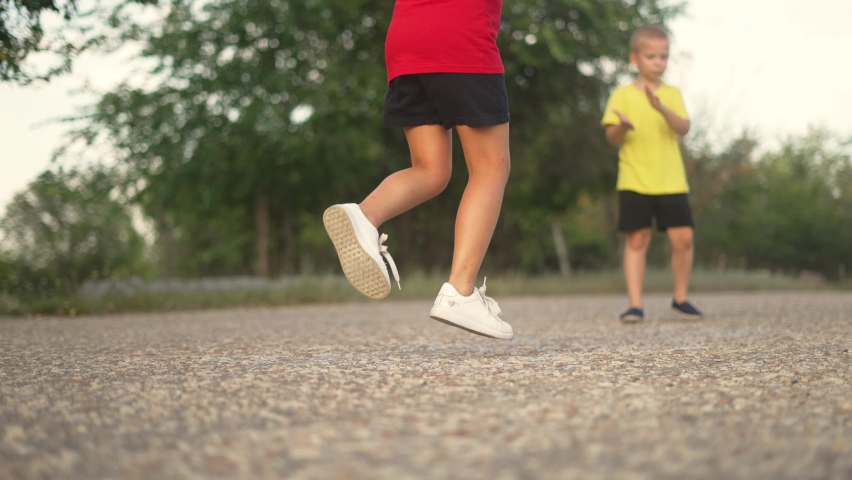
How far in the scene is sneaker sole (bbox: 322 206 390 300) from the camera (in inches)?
123

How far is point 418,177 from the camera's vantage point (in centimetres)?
337

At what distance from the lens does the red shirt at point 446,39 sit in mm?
3270

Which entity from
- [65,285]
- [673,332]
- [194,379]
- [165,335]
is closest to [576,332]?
[673,332]

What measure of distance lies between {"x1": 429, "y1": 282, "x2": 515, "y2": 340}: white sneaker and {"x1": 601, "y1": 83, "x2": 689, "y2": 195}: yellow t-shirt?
2.66m

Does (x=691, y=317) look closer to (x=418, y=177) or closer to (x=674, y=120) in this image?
(x=674, y=120)

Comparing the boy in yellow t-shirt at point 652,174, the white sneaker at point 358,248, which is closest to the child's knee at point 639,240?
the boy in yellow t-shirt at point 652,174

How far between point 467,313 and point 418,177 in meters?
0.59

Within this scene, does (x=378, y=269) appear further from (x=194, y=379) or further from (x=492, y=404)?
(x=492, y=404)

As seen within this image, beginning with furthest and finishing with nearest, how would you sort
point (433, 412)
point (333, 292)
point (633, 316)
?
point (333, 292) < point (633, 316) < point (433, 412)

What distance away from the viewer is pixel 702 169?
2108 cm

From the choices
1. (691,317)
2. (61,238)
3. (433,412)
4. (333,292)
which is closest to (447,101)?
(433,412)

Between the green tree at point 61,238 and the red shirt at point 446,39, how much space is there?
262 inches

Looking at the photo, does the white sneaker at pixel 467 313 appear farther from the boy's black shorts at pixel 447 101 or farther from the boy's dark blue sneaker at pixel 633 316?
the boy's dark blue sneaker at pixel 633 316

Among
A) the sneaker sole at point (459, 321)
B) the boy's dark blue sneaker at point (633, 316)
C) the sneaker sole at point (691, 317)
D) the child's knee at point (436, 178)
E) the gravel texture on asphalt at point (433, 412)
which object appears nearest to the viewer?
the gravel texture on asphalt at point (433, 412)
